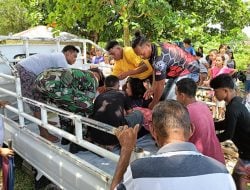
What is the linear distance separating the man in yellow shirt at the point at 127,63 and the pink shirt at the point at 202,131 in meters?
1.78

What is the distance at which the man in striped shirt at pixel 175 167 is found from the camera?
1504 mm

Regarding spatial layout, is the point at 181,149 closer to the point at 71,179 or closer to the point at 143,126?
the point at 71,179

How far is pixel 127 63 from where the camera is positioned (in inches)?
190

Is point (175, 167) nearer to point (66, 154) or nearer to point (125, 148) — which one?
point (125, 148)

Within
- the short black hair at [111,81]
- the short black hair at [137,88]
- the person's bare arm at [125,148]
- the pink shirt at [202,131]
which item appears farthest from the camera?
the short black hair at [137,88]

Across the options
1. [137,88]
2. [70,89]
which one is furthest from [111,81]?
[137,88]

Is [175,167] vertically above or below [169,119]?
below

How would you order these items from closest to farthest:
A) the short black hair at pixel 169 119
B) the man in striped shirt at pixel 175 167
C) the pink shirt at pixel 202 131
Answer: the man in striped shirt at pixel 175 167 < the short black hair at pixel 169 119 < the pink shirt at pixel 202 131

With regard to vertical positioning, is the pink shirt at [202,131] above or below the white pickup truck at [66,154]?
above

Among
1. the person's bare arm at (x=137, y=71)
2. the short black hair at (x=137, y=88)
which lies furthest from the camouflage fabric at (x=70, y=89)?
the short black hair at (x=137, y=88)

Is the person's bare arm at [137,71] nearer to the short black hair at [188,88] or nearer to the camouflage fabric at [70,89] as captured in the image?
the camouflage fabric at [70,89]

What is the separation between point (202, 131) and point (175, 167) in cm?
122

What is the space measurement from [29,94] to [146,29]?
370 inches

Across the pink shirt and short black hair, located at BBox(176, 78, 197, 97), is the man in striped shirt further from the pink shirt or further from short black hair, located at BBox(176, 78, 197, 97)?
short black hair, located at BBox(176, 78, 197, 97)
